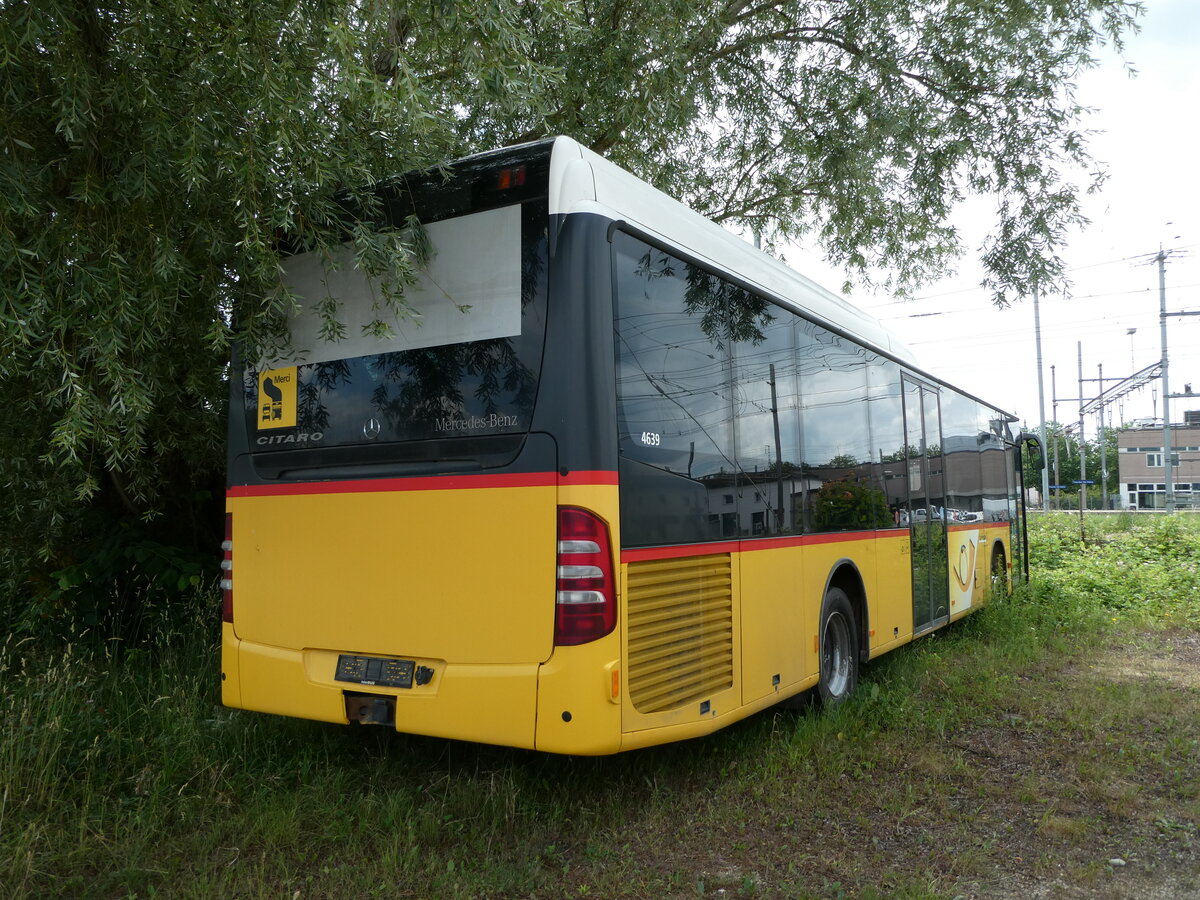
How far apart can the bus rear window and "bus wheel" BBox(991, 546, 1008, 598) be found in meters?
9.09

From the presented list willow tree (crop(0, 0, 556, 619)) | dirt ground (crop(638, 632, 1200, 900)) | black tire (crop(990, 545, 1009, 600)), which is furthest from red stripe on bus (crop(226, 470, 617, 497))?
black tire (crop(990, 545, 1009, 600))

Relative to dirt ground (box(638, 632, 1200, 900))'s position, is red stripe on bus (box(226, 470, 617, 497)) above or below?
above

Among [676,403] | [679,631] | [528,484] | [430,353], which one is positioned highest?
[430,353]

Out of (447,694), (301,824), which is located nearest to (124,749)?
(301,824)

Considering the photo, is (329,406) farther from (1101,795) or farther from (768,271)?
(1101,795)

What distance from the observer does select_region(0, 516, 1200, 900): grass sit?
3.97m

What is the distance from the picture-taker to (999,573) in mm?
12180

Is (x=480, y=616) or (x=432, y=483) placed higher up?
(x=432, y=483)

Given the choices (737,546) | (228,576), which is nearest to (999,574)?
(737,546)

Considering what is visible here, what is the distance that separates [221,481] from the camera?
7820mm

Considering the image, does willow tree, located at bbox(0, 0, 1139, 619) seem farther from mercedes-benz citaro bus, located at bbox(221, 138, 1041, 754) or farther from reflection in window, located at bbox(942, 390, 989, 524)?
reflection in window, located at bbox(942, 390, 989, 524)

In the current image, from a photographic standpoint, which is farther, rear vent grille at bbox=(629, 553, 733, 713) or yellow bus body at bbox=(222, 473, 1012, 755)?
rear vent grille at bbox=(629, 553, 733, 713)

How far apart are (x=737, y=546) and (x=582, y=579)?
1309 mm

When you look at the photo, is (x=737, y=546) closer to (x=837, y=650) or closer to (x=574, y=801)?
(x=574, y=801)
